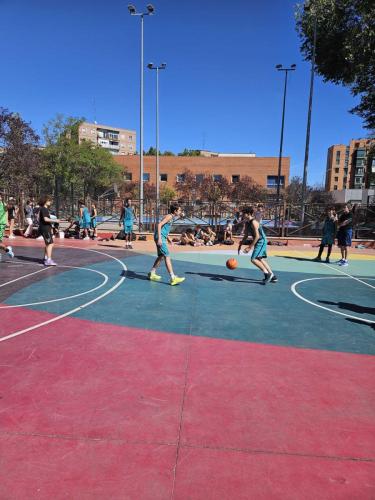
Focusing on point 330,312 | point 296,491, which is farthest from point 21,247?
point 296,491

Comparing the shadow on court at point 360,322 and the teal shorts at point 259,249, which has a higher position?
the teal shorts at point 259,249

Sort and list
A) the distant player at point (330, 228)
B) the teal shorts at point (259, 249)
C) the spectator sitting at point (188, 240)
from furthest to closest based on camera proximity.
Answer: the spectator sitting at point (188, 240)
the distant player at point (330, 228)
the teal shorts at point (259, 249)

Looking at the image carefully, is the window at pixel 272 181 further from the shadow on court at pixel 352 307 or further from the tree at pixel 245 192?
the shadow on court at pixel 352 307

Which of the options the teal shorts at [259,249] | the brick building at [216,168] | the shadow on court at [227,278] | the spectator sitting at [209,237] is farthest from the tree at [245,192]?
the teal shorts at [259,249]

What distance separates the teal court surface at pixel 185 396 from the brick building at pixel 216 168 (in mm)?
49385

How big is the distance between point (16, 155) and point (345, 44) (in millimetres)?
19568

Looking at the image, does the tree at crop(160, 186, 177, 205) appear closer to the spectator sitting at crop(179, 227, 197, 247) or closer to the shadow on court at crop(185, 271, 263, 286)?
the spectator sitting at crop(179, 227, 197, 247)

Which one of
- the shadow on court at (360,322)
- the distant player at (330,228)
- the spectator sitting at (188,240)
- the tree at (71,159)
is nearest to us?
the shadow on court at (360,322)

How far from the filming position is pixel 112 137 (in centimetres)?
9950

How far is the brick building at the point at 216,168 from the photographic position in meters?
54.6

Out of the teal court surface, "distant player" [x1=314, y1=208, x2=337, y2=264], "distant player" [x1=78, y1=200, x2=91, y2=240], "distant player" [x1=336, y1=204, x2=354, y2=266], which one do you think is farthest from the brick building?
the teal court surface

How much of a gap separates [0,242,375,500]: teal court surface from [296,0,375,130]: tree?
17150mm

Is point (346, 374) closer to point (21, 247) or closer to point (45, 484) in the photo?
point (45, 484)

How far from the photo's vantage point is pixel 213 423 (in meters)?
3.21
